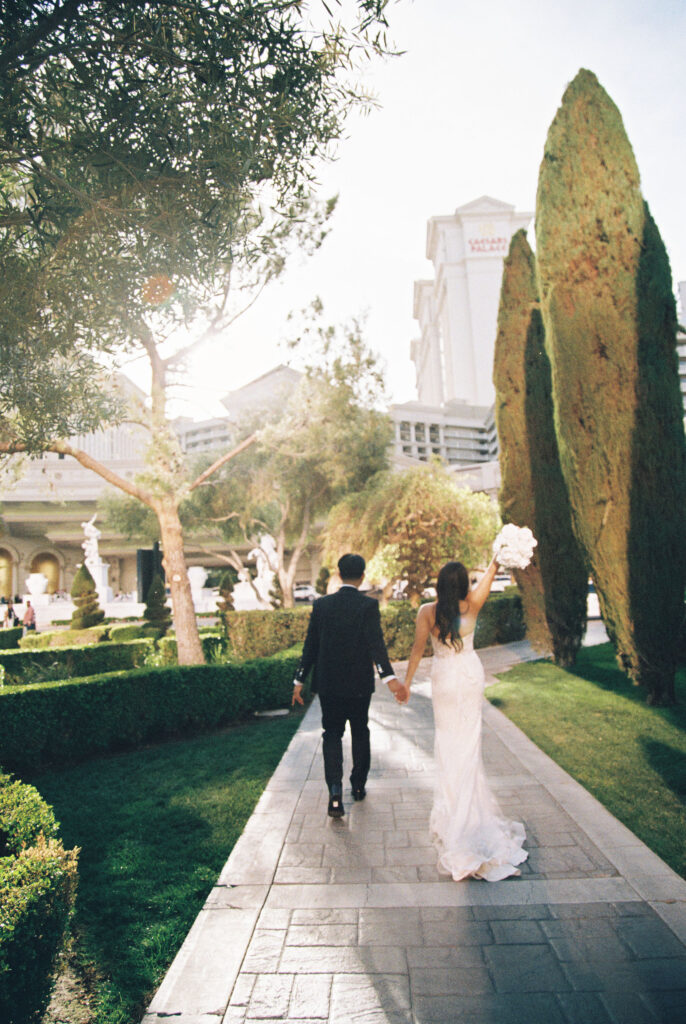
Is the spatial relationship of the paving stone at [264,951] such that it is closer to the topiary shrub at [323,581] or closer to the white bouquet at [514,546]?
the white bouquet at [514,546]

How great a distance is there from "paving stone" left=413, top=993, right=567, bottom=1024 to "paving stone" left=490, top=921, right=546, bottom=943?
1.23 ft

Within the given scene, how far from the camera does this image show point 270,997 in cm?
229

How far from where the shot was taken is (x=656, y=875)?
314cm

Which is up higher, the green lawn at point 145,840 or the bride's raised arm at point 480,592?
the bride's raised arm at point 480,592

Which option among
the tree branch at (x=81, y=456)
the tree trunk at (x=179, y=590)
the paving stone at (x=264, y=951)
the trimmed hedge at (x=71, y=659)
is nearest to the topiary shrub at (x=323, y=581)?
the trimmed hedge at (x=71, y=659)

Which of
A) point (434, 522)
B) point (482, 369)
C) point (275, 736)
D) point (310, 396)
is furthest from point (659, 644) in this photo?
point (482, 369)

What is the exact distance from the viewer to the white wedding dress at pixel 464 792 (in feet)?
10.9

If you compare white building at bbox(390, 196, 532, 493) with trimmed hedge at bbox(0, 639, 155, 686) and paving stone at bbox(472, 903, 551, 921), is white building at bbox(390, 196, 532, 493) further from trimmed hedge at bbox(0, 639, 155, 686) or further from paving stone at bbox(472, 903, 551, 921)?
paving stone at bbox(472, 903, 551, 921)

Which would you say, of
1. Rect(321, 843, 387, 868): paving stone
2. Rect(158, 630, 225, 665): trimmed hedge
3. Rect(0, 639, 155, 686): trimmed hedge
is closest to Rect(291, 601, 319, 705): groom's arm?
Rect(321, 843, 387, 868): paving stone

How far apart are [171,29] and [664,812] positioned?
666 cm

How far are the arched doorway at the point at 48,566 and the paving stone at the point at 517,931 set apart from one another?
56984 mm

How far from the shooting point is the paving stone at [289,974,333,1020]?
86.2 inches

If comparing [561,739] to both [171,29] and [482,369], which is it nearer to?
[171,29]

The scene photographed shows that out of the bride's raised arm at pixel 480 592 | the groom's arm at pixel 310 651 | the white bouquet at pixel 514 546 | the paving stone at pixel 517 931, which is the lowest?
the paving stone at pixel 517 931
